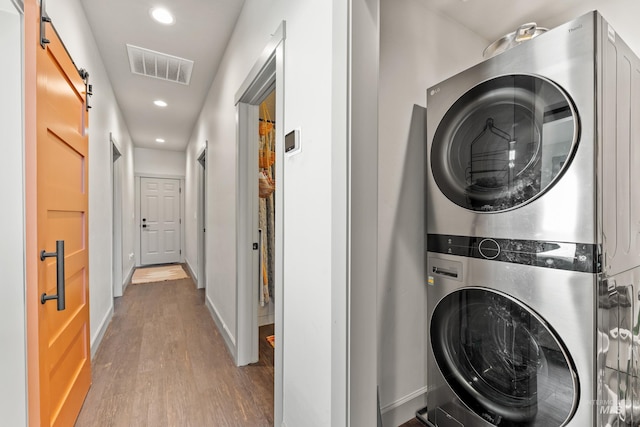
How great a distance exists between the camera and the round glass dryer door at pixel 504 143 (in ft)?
3.55

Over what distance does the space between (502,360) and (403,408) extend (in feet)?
2.24

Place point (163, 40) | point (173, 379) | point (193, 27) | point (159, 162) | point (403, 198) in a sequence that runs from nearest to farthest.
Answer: point (403, 198) < point (173, 379) < point (193, 27) < point (163, 40) < point (159, 162)

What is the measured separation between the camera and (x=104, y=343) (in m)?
2.58

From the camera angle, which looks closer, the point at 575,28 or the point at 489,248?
the point at 575,28

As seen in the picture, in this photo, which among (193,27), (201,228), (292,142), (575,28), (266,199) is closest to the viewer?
(575,28)

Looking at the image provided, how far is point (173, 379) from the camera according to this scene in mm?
2025

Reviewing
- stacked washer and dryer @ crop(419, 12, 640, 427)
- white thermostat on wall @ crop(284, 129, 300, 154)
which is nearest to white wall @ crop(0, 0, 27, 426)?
white thermostat on wall @ crop(284, 129, 300, 154)

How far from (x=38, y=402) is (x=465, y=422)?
1.87 m

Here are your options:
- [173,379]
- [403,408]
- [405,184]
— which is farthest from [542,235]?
[173,379]

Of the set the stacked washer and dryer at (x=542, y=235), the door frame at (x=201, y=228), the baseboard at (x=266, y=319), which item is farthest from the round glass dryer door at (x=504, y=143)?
the door frame at (x=201, y=228)

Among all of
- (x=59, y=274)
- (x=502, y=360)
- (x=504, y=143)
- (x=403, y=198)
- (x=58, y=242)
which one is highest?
(x=504, y=143)

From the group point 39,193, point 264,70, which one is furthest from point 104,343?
point 264,70

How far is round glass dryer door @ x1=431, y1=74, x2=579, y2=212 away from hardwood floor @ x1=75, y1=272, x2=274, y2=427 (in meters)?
1.69

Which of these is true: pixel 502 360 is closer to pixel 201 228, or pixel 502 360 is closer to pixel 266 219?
pixel 266 219
